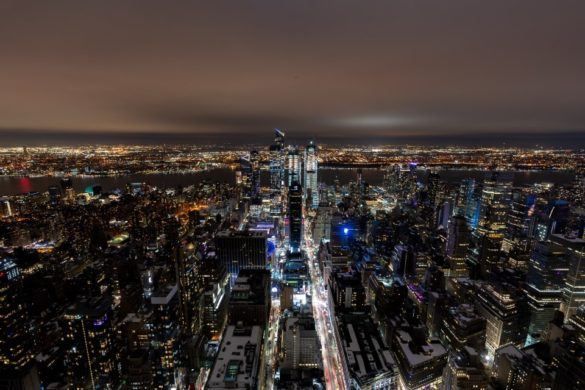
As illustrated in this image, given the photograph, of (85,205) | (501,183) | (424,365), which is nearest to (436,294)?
(424,365)

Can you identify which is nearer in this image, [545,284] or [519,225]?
[545,284]

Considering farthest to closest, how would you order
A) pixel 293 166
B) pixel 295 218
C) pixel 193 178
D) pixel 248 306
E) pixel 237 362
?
pixel 193 178 → pixel 293 166 → pixel 295 218 → pixel 248 306 → pixel 237 362

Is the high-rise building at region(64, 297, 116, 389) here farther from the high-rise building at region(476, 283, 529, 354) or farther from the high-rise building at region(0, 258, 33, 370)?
the high-rise building at region(476, 283, 529, 354)

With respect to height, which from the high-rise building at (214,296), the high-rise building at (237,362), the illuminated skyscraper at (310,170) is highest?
the illuminated skyscraper at (310,170)

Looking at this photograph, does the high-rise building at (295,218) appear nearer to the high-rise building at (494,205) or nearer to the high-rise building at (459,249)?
the high-rise building at (459,249)

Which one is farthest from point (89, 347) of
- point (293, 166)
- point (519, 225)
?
point (293, 166)

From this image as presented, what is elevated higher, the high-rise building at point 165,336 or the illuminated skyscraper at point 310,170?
the illuminated skyscraper at point 310,170

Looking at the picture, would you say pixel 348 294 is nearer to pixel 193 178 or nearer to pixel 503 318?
pixel 503 318

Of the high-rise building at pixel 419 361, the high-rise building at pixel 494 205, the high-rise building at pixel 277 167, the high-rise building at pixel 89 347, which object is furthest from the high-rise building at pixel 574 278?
the high-rise building at pixel 277 167
